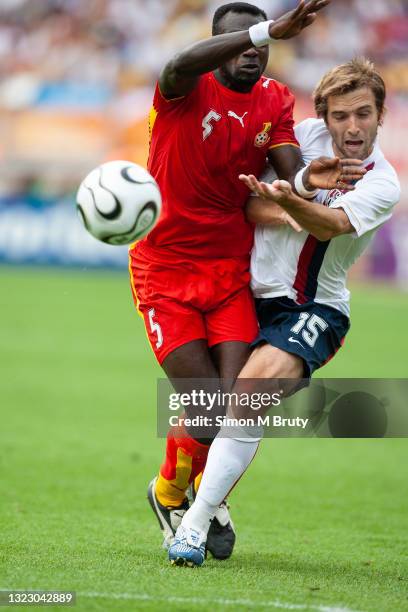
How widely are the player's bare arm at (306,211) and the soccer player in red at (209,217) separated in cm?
24

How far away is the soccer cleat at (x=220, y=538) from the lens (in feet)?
20.0

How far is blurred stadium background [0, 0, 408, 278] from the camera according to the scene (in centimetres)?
2758

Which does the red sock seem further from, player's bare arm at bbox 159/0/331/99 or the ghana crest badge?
player's bare arm at bbox 159/0/331/99

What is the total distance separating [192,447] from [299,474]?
11.9 feet

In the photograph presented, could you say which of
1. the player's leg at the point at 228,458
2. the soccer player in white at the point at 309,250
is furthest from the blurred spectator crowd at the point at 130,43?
the player's leg at the point at 228,458

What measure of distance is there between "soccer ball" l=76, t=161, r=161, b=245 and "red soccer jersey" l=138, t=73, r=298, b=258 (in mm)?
621

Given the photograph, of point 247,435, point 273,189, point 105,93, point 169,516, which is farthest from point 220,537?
point 105,93

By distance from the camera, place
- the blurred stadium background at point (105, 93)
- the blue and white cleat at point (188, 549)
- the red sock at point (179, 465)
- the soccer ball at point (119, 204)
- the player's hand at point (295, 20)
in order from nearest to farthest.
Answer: the player's hand at point (295, 20), the soccer ball at point (119, 204), the blue and white cleat at point (188, 549), the red sock at point (179, 465), the blurred stadium background at point (105, 93)

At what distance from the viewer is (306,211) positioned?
545 cm

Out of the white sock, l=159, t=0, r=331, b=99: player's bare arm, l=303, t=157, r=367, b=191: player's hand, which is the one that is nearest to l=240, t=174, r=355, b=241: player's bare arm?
l=303, t=157, r=367, b=191: player's hand

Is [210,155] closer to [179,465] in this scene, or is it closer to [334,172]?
[334,172]

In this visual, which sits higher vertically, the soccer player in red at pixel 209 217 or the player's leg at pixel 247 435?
the soccer player in red at pixel 209 217

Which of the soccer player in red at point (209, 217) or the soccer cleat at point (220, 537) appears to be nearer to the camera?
the soccer player in red at point (209, 217)

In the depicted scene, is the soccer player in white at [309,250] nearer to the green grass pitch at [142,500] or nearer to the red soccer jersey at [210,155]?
the red soccer jersey at [210,155]
